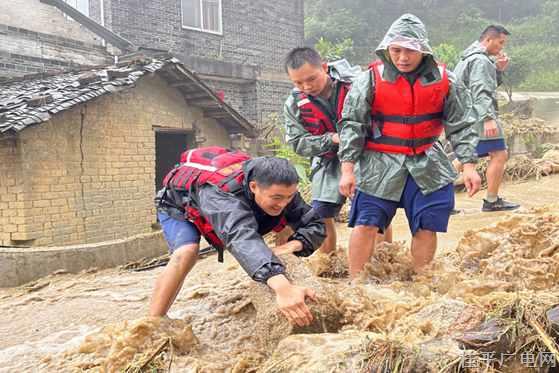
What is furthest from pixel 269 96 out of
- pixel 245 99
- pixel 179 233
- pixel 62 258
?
pixel 179 233

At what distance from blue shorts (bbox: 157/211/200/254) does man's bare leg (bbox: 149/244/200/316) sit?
0.19 feet

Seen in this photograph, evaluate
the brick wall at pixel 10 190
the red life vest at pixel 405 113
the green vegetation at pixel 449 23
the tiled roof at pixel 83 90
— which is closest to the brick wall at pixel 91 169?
the brick wall at pixel 10 190

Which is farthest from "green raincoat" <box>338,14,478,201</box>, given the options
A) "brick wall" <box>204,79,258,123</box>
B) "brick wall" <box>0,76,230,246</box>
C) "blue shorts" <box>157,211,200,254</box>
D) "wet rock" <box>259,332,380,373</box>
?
"brick wall" <box>204,79,258,123</box>

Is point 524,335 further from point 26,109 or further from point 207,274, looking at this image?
point 26,109

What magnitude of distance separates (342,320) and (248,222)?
764 mm

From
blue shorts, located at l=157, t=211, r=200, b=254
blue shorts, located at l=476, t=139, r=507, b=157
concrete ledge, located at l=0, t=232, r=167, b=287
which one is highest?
blue shorts, located at l=476, t=139, r=507, b=157

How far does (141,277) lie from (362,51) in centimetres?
2411

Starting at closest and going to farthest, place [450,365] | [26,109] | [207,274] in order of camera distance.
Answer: [450,365] → [207,274] → [26,109]

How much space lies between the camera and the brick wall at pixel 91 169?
7.62 m

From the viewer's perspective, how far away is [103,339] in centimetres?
300

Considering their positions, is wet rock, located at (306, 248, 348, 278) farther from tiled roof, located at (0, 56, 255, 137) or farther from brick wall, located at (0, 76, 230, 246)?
brick wall, located at (0, 76, 230, 246)

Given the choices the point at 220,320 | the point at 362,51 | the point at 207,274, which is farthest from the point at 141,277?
the point at 362,51

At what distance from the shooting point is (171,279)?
303cm

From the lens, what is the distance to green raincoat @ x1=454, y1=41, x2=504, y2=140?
5.64 m
